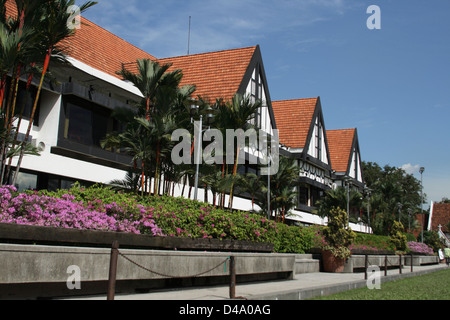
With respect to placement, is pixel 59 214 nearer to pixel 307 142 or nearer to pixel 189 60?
pixel 189 60

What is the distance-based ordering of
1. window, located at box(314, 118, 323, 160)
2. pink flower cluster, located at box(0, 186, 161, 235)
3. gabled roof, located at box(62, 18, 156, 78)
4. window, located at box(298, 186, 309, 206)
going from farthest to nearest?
window, located at box(314, 118, 323, 160) < window, located at box(298, 186, 309, 206) < gabled roof, located at box(62, 18, 156, 78) < pink flower cluster, located at box(0, 186, 161, 235)

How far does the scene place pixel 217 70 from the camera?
3372 centimetres

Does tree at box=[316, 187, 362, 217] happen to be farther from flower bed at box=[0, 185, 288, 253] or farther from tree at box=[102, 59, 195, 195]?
flower bed at box=[0, 185, 288, 253]

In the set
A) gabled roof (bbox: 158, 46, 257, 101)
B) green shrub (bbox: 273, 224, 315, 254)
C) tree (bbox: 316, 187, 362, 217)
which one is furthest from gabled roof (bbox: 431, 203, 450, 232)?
green shrub (bbox: 273, 224, 315, 254)

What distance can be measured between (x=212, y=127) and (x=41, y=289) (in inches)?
526

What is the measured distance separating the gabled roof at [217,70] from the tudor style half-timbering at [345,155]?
24985 mm

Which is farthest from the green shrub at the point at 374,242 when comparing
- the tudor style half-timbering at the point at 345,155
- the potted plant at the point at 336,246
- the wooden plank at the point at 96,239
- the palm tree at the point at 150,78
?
the wooden plank at the point at 96,239

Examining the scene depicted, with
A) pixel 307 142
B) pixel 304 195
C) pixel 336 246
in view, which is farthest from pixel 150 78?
pixel 304 195

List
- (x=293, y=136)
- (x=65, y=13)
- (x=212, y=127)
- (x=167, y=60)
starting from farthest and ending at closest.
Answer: (x=293, y=136) < (x=167, y=60) < (x=212, y=127) < (x=65, y=13)

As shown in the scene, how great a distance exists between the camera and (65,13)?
1260 centimetres

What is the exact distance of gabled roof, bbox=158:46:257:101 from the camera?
31.3 m

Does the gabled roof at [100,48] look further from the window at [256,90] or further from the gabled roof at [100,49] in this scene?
the window at [256,90]
